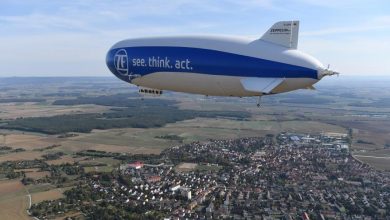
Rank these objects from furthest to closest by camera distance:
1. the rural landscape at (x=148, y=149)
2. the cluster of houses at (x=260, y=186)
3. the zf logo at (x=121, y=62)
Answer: the rural landscape at (x=148, y=149), the cluster of houses at (x=260, y=186), the zf logo at (x=121, y=62)

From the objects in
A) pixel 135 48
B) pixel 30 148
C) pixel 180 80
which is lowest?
pixel 30 148

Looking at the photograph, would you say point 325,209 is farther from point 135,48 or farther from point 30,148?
point 30,148

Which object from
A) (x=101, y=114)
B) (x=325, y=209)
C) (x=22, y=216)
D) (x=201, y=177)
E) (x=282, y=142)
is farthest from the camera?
(x=101, y=114)

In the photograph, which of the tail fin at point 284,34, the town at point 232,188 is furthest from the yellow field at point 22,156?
the tail fin at point 284,34

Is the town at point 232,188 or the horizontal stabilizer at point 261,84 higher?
the horizontal stabilizer at point 261,84

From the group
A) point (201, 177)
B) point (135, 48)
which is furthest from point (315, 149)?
point (135, 48)

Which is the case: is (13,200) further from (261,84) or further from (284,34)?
(284,34)

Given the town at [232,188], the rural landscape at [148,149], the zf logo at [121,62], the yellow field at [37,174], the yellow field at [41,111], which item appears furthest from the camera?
the yellow field at [41,111]

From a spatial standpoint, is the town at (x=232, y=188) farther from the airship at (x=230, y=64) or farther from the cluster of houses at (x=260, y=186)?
the airship at (x=230, y=64)
